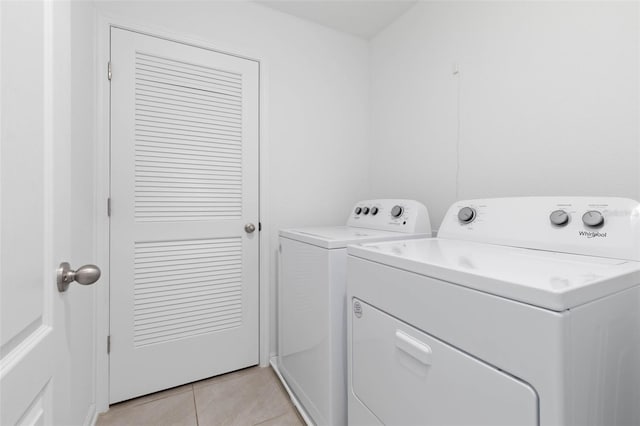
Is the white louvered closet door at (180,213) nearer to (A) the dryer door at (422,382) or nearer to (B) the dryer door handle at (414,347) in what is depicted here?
(A) the dryer door at (422,382)

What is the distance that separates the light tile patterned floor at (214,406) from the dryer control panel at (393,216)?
1.09 meters

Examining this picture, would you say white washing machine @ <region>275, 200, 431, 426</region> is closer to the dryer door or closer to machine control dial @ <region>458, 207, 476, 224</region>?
the dryer door

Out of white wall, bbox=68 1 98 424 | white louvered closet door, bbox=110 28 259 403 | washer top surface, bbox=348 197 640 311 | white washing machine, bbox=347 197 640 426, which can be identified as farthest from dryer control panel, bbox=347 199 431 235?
white wall, bbox=68 1 98 424

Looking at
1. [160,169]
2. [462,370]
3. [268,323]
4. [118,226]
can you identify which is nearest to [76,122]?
[160,169]

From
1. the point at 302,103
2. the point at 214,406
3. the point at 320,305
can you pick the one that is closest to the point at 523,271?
the point at 320,305

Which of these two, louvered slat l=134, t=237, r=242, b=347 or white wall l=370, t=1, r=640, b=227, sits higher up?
white wall l=370, t=1, r=640, b=227

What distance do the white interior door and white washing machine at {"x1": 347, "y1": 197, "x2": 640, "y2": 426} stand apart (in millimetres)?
815

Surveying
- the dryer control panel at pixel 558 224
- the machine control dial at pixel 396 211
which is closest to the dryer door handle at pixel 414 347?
the dryer control panel at pixel 558 224

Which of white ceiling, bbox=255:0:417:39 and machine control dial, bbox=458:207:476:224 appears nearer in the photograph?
machine control dial, bbox=458:207:476:224

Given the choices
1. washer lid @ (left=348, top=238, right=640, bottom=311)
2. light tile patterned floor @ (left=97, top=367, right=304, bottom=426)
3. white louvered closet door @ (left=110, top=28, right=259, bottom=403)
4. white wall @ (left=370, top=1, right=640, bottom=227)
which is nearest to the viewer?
washer lid @ (left=348, top=238, right=640, bottom=311)

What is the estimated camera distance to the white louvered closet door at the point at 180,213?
1537mm

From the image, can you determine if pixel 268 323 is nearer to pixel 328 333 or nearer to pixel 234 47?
pixel 328 333

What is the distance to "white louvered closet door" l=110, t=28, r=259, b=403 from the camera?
A: 1.54 metres

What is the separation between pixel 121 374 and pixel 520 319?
187 centimetres
